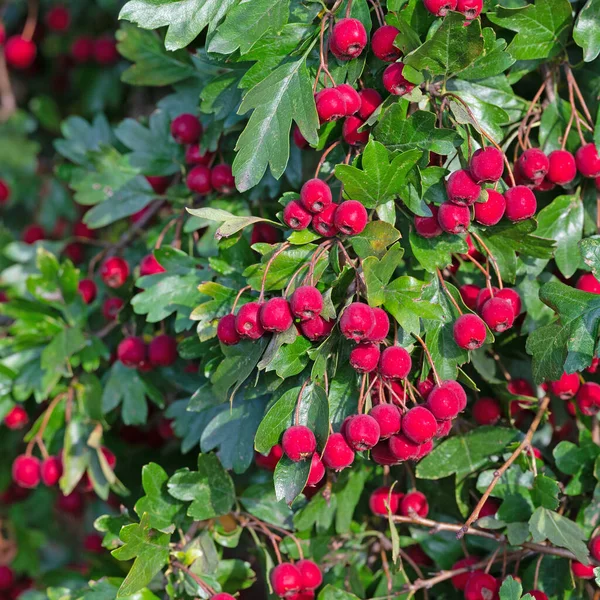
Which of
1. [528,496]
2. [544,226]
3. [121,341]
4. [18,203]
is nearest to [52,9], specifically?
[18,203]

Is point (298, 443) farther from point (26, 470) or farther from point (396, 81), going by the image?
point (26, 470)

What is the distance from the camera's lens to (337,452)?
1169mm

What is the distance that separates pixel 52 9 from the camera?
2.82 metres

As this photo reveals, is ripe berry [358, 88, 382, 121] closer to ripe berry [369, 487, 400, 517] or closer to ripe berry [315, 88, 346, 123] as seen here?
ripe berry [315, 88, 346, 123]

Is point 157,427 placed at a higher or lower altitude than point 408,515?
lower

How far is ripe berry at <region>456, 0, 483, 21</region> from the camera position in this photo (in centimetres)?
117

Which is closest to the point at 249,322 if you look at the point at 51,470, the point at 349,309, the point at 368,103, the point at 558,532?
the point at 349,309

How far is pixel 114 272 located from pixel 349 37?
886mm

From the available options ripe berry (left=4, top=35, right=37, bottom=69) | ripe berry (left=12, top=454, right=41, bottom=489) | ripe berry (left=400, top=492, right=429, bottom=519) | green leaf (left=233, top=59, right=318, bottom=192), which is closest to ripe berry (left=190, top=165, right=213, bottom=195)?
green leaf (left=233, top=59, right=318, bottom=192)

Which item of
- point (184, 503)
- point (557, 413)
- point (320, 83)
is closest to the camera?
point (320, 83)

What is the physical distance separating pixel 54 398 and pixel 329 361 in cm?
92

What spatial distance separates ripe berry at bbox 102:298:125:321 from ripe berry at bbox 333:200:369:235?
78 cm

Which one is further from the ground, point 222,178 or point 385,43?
point 385,43

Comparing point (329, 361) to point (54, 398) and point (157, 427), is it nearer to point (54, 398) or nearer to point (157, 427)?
point (54, 398)
